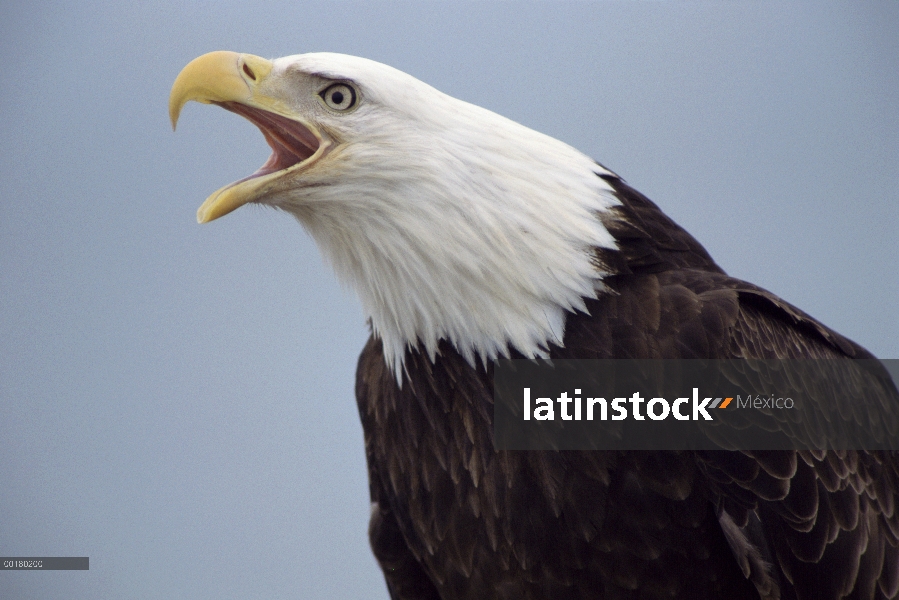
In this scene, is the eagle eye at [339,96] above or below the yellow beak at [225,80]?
→ below

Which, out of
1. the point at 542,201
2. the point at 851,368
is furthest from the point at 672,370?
the point at 851,368

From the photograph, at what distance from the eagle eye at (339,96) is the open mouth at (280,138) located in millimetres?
74

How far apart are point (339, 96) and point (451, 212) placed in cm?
32

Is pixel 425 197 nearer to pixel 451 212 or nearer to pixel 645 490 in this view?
pixel 451 212

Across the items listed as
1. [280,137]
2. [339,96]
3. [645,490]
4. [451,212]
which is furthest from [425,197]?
[645,490]

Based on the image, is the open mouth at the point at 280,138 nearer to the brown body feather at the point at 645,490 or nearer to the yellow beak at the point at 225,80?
the yellow beak at the point at 225,80

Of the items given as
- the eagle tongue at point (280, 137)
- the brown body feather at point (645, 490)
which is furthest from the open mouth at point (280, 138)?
the brown body feather at point (645, 490)

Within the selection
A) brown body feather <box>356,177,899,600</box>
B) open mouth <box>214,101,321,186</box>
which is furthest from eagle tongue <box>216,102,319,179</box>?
brown body feather <box>356,177,899,600</box>

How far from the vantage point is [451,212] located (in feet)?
4.79

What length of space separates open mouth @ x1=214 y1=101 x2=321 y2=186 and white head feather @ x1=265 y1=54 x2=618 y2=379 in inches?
2.9

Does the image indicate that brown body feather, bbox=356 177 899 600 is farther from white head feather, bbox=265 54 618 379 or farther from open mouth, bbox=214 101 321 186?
open mouth, bbox=214 101 321 186

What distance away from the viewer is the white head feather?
1.46m

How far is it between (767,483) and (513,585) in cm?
56

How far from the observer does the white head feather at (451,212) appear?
57.7 inches
